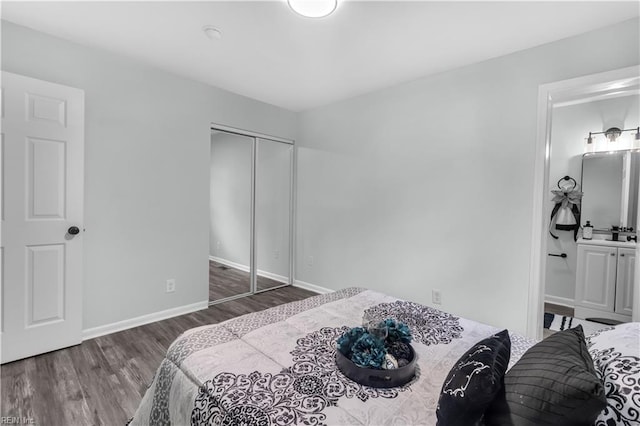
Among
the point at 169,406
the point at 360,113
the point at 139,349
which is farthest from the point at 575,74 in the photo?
the point at 139,349

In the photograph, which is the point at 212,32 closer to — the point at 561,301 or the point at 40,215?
the point at 40,215

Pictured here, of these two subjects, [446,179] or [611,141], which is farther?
[611,141]

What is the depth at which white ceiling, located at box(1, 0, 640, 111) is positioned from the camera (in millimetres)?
1979

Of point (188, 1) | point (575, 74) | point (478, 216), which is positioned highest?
Result: point (188, 1)

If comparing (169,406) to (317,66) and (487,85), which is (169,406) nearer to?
(317,66)

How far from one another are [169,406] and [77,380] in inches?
51.3

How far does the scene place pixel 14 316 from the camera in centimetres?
221

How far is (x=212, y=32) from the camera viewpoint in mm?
2281

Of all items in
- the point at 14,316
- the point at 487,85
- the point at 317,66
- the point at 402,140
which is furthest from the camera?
the point at 402,140

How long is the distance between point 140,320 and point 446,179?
10.7 feet

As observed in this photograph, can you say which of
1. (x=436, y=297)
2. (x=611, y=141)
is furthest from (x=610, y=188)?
(x=436, y=297)

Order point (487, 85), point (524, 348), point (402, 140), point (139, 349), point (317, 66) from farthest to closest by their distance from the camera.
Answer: point (402, 140)
point (317, 66)
point (487, 85)
point (139, 349)
point (524, 348)

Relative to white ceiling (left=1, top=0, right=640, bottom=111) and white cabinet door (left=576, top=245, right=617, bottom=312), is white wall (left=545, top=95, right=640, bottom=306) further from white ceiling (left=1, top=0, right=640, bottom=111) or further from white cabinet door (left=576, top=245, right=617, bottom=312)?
white ceiling (left=1, top=0, right=640, bottom=111)

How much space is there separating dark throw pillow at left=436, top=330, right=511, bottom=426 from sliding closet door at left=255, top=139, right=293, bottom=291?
10.8 ft
